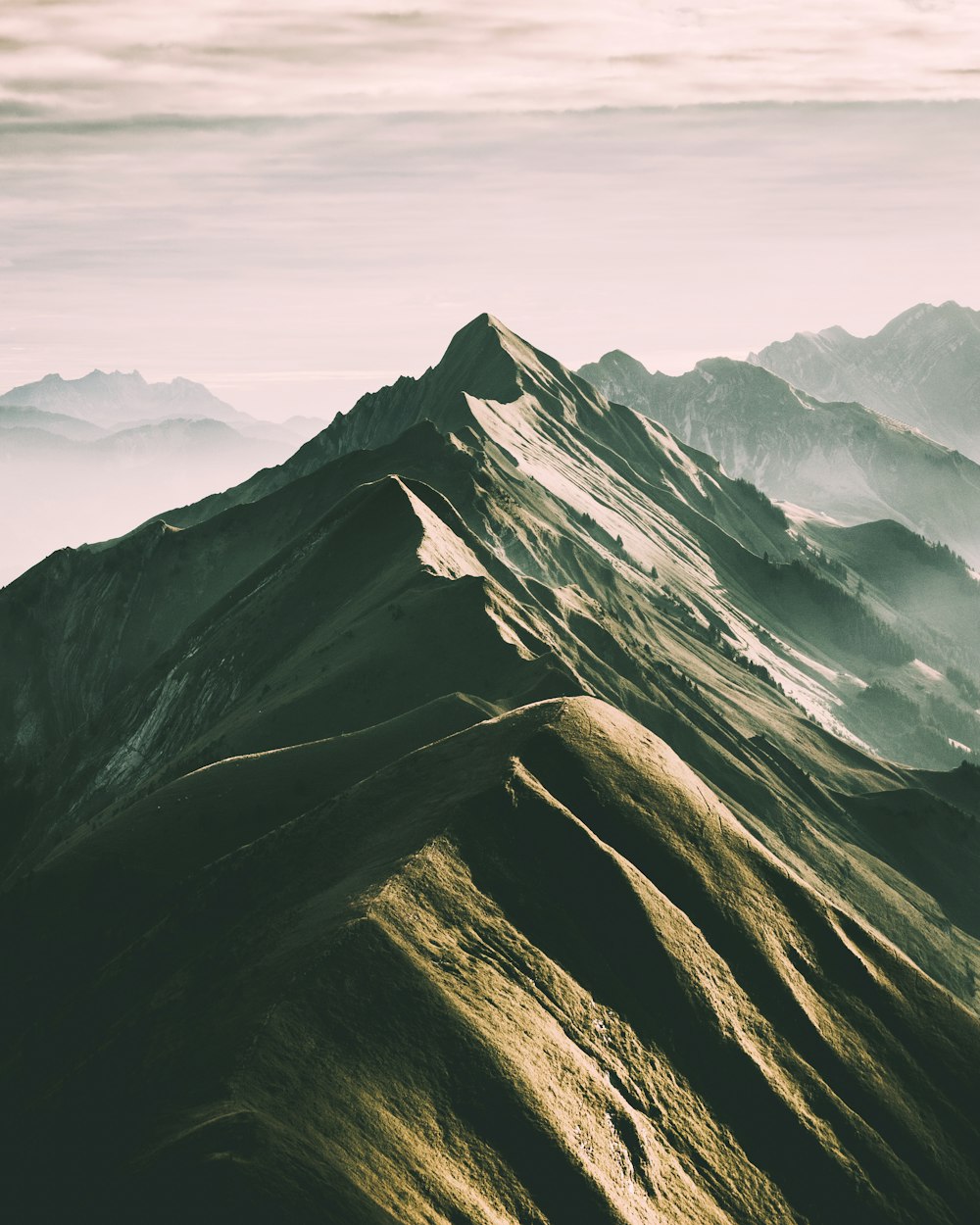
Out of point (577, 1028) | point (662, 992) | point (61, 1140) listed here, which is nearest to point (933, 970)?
point (662, 992)

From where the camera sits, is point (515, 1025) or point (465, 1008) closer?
point (465, 1008)

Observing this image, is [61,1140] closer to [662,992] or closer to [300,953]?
[300,953]

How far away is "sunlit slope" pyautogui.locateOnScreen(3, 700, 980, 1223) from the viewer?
55625 millimetres

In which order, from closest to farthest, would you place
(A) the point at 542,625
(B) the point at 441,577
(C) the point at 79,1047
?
(C) the point at 79,1047
(B) the point at 441,577
(A) the point at 542,625

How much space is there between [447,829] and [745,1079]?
2655cm

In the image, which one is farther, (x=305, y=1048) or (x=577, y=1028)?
(x=577, y=1028)

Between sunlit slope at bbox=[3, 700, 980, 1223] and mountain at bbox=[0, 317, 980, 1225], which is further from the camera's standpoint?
mountain at bbox=[0, 317, 980, 1225]

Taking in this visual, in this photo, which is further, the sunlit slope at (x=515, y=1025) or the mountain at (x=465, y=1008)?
the mountain at (x=465, y=1008)

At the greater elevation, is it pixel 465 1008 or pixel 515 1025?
pixel 465 1008

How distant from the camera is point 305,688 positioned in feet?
453

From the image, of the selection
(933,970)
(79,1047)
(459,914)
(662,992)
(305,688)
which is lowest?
(933,970)

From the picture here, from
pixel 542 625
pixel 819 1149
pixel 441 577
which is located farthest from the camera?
pixel 542 625

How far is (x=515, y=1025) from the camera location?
222 feet

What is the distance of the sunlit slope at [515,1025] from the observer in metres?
55.6
